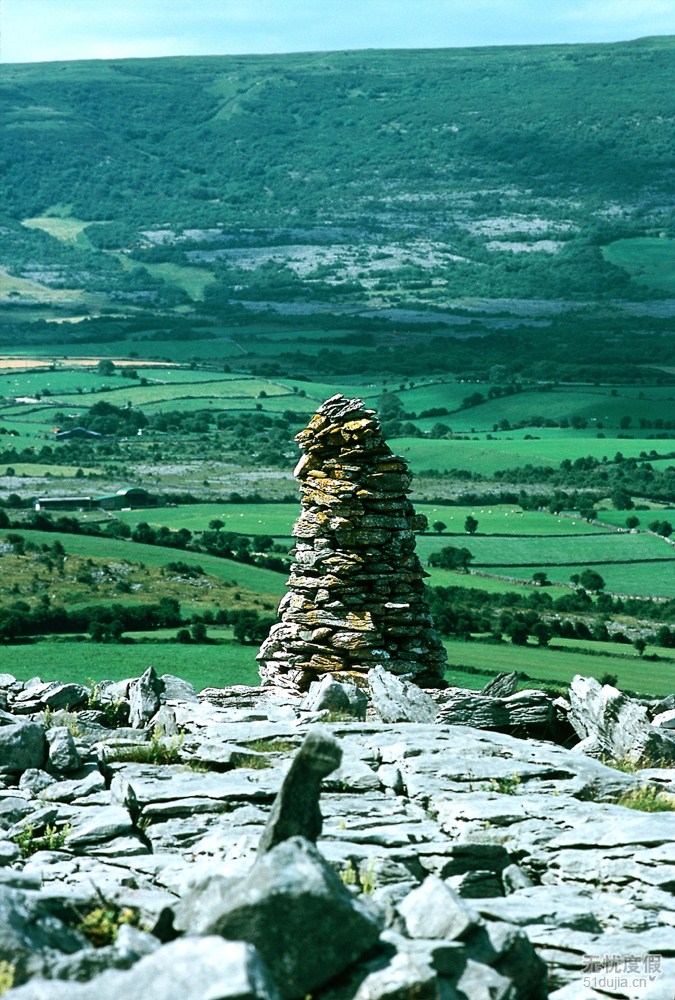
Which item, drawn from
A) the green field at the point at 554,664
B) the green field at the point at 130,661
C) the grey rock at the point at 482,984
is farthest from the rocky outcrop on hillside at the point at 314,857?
the green field at the point at 554,664

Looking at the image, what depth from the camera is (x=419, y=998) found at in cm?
1199

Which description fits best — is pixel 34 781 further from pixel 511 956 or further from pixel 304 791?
pixel 511 956

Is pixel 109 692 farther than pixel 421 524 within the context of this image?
No

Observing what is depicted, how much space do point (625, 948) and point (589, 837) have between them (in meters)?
2.85

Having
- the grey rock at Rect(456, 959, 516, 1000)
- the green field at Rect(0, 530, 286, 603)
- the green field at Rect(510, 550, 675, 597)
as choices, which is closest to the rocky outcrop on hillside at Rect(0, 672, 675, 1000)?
the grey rock at Rect(456, 959, 516, 1000)

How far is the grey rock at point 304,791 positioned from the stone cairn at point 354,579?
13.7 metres

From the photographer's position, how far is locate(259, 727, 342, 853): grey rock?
14.6 meters

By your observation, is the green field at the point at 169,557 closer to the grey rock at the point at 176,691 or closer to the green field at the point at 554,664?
the green field at the point at 554,664

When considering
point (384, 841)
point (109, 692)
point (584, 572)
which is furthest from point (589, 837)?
point (584, 572)

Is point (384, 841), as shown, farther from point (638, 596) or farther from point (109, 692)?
point (638, 596)

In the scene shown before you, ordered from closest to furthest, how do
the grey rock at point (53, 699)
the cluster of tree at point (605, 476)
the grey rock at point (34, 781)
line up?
the grey rock at point (34, 781) < the grey rock at point (53, 699) < the cluster of tree at point (605, 476)

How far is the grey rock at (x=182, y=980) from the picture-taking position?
11.0 m

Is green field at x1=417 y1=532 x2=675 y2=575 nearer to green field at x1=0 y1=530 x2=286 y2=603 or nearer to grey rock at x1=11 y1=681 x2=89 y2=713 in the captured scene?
green field at x1=0 y1=530 x2=286 y2=603

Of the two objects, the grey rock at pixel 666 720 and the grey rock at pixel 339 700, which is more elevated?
the grey rock at pixel 339 700
